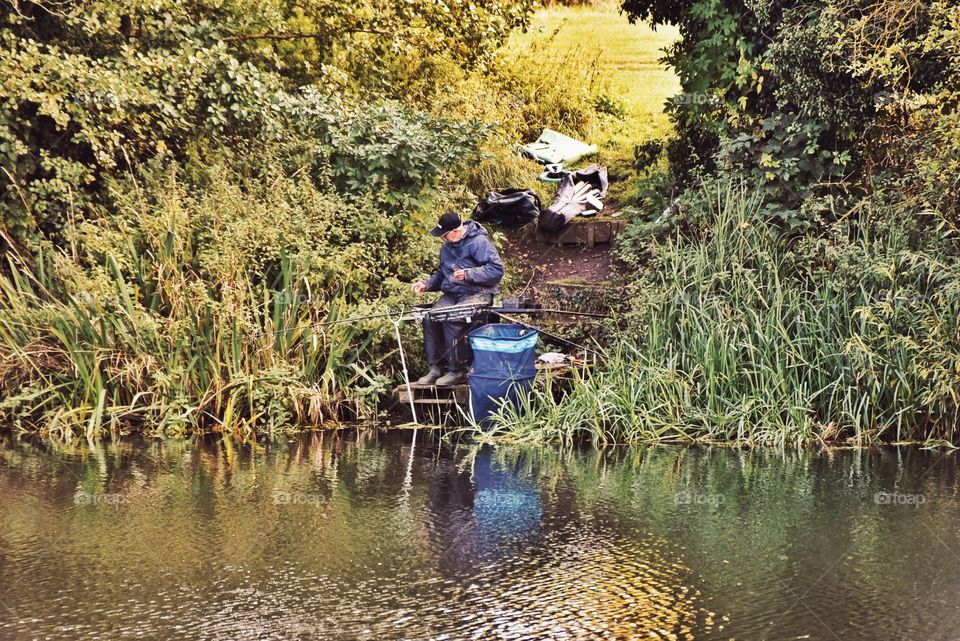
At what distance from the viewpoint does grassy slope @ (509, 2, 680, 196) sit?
60.6 feet

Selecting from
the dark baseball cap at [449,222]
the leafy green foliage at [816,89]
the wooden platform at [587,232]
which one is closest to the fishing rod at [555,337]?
the dark baseball cap at [449,222]

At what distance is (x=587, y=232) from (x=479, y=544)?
8577mm

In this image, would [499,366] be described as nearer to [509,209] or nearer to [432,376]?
[432,376]

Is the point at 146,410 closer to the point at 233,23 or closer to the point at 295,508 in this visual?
the point at 295,508

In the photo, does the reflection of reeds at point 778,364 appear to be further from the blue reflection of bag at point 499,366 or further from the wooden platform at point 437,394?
the wooden platform at point 437,394

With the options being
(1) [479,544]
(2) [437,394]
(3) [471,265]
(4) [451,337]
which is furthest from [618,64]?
(1) [479,544]

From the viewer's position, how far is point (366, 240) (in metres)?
12.9

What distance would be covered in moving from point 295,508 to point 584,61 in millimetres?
14618

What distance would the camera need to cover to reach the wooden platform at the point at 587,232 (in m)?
14.7

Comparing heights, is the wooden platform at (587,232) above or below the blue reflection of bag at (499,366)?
above

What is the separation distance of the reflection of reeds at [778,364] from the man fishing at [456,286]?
3.17 feet

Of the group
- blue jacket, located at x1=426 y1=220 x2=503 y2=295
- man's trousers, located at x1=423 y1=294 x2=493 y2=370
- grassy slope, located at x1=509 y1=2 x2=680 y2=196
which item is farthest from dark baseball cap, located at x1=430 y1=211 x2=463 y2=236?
grassy slope, located at x1=509 y1=2 x2=680 y2=196

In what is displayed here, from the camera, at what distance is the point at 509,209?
1523 centimetres

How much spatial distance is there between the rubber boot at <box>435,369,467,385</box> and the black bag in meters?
4.45
